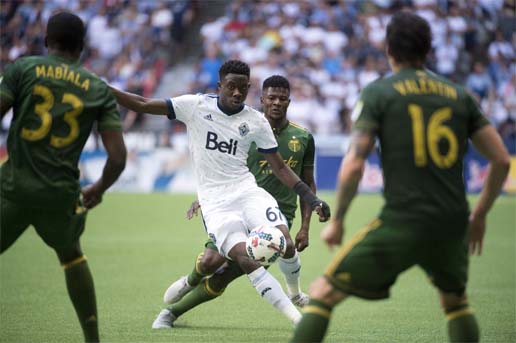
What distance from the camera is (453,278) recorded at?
599 cm

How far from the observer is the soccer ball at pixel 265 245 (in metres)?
8.13

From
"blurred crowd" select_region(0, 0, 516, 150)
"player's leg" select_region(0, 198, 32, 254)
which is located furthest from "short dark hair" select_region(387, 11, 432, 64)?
"blurred crowd" select_region(0, 0, 516, 150)

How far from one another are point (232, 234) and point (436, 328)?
7.72ft

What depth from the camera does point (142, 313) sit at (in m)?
9.94

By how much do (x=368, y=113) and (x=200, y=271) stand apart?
12.8ft

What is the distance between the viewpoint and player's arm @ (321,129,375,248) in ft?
18.5

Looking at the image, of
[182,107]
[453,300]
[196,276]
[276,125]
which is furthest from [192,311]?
[453,300]

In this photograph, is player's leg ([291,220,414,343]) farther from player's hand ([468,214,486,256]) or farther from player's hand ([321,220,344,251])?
player's hand ([468,214,486,256])

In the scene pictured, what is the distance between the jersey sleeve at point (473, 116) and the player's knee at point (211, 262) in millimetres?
3590

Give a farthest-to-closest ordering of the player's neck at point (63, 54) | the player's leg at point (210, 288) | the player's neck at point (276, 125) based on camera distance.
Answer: the player's neck at point (276, 125)
the player's leg at point (210, 288)
the player's neck at point (63, 54)

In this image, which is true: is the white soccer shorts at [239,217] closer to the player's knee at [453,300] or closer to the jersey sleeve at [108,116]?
the jersey sleeve at [108,116]

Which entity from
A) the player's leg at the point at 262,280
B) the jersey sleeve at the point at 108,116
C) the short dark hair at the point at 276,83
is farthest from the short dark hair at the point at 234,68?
the jersey sleeve at the point at 108,116

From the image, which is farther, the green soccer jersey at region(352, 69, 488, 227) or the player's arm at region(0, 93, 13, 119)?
the player's arm at region(0, 93, 13, 119)

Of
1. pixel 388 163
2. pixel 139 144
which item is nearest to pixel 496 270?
pixel 388 163
